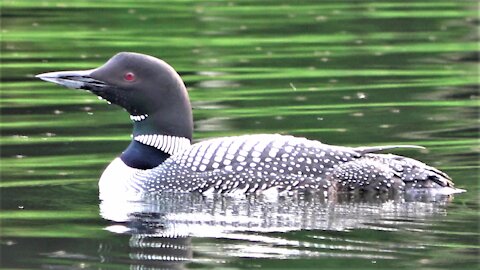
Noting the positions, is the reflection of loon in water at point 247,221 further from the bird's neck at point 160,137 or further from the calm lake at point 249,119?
the bird's neck at point 160,137

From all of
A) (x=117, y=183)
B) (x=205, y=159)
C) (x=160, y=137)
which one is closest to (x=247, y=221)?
(x=205, y=159)

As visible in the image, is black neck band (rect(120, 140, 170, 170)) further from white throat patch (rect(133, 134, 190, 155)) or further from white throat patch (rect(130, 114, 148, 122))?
white throat patch (rect(130, 114, 148, 122))

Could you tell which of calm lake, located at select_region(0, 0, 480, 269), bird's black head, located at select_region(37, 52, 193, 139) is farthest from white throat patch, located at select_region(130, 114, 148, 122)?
calm lake, located at select_region(0, 0, 480, 269)

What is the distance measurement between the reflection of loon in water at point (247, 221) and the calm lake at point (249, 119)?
1 centimetres

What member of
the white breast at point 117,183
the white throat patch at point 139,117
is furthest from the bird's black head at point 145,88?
the white breast at point 117,183

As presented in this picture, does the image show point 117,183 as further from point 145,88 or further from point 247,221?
point 247,221

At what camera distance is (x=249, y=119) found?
446 inches

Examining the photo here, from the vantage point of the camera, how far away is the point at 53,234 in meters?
7.77

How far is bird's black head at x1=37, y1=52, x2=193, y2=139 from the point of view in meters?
9.07

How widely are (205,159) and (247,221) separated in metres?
0.85

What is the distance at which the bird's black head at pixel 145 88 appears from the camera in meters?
9.07

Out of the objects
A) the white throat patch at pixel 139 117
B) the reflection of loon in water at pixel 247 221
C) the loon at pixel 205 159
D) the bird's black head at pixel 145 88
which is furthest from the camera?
the white throat patch at pixel 139 117

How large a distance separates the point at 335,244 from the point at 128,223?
1250mm

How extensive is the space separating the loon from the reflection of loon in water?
0.08 meters
